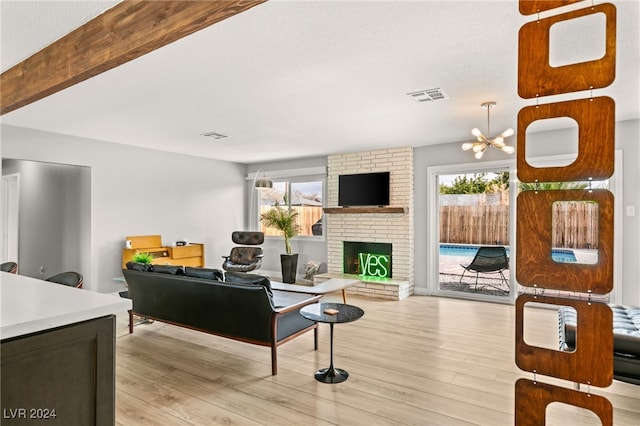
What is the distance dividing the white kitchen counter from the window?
5712 mm

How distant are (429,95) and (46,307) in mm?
3406

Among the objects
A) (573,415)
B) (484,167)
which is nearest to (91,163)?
(484,167)

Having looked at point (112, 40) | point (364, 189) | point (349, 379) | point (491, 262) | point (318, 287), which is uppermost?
point (112, 40)

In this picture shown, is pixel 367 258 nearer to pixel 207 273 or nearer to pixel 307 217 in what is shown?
pixel 307 217

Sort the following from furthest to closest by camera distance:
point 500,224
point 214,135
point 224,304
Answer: point 500,224 → point 214,135 → point 224,304

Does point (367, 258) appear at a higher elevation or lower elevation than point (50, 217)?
lower

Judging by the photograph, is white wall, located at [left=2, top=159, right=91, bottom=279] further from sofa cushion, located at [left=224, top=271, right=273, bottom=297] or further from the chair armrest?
the chair armrest

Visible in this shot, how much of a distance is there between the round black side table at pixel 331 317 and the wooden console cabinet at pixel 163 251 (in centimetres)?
377

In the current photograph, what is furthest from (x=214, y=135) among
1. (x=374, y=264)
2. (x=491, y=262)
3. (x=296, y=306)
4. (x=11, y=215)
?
(x=491, y=262)

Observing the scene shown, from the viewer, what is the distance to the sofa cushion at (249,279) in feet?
10.3

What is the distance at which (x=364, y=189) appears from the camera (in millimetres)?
6598

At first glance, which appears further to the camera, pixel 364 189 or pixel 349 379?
pixel 364 189

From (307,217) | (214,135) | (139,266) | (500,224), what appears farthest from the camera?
(307,217)

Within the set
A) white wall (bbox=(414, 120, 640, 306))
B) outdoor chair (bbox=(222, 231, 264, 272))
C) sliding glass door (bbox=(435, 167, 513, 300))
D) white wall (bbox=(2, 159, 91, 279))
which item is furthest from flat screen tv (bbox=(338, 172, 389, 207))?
white wall (bbox=(2, 159, 91, 279))
